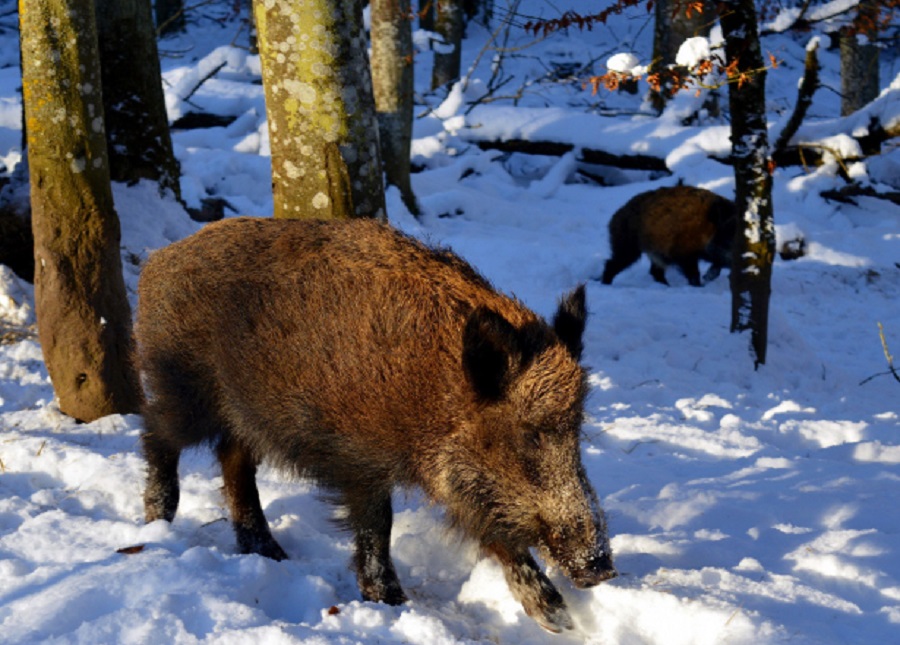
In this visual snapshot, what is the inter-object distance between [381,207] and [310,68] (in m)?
0.78

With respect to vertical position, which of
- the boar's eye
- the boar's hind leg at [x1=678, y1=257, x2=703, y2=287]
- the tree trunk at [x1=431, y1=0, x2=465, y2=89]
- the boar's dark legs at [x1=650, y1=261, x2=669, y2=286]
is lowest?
the boar's dark legs at [x1=650, y1=261, x2=669, y2=286]

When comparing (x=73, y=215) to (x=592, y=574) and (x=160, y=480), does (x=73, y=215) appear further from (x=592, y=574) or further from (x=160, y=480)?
(x=592, y=574)

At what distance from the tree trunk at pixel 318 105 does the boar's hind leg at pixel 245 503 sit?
1349 millimetres

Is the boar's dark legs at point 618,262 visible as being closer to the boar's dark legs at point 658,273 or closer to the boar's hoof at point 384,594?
the boar's dark legs at point 658,273

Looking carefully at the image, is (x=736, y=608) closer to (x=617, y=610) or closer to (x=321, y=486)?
(x=617, y=610)

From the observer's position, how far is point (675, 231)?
11.4 meters

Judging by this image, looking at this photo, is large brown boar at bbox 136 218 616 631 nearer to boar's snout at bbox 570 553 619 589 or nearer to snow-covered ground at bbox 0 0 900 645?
boar's snout at bbox 570 553 619 589

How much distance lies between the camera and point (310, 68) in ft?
14.5

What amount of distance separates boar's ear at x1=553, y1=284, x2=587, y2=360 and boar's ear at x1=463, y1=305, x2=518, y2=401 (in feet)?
0.97

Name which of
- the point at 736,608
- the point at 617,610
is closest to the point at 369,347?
the point at 617,610

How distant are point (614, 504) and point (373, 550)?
1.27 meters

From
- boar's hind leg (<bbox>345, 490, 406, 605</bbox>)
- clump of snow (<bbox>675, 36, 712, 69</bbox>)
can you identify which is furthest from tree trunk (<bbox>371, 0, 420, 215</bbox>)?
boar's hind leg (<bbox>345, 490, 406, 605</bbox>)

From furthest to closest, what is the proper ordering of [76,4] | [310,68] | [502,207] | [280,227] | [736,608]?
[502,207] < [76,4] < [310,68] < [280,227] < [736,608]

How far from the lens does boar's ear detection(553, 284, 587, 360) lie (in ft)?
10.7
